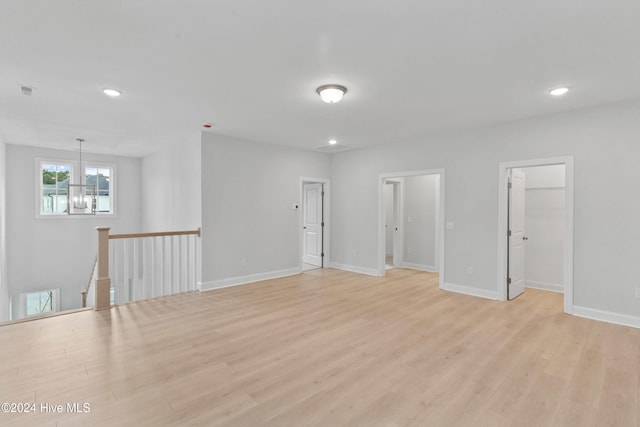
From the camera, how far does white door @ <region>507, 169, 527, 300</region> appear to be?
4.80m

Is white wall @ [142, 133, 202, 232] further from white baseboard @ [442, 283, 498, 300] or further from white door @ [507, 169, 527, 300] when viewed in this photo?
white door @ [507, 169, 527, 300]

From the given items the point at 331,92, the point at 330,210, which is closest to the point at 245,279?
the point at 330,210

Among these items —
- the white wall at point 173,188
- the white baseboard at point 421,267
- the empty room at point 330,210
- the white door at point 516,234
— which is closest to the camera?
the empty room at point 330,210

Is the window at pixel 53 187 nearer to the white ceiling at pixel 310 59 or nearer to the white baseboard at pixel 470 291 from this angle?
the white ceiling at pixel 310 59

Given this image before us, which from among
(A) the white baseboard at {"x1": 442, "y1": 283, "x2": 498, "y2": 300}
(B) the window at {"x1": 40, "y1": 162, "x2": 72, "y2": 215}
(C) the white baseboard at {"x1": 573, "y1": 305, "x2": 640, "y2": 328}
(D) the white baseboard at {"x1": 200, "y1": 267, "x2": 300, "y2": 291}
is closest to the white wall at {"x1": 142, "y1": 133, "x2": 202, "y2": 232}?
(D) the white baseboard at {"x1": 200, "y1": 267, "x2": 300, "y2": 291}

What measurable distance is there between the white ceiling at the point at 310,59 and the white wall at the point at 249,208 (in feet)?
3.91

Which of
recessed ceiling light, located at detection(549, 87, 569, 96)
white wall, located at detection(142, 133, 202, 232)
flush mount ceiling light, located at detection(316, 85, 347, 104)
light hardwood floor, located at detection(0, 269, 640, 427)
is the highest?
recessed ceiling light, located at detection(549, 87, 569, 96)

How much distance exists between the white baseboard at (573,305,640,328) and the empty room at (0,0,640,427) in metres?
0.02

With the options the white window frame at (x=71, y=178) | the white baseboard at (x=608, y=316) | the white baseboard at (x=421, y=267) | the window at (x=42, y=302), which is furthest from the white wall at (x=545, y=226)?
the window at (x=42, y=302)

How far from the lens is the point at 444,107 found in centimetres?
404

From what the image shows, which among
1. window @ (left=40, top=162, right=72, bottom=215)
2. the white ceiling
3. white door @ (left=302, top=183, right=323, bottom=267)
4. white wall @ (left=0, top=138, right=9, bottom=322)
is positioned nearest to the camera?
the white ceiling

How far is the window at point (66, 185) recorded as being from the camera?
6.89 metres

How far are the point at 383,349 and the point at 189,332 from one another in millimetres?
2117

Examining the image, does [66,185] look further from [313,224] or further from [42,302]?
[313,224]
